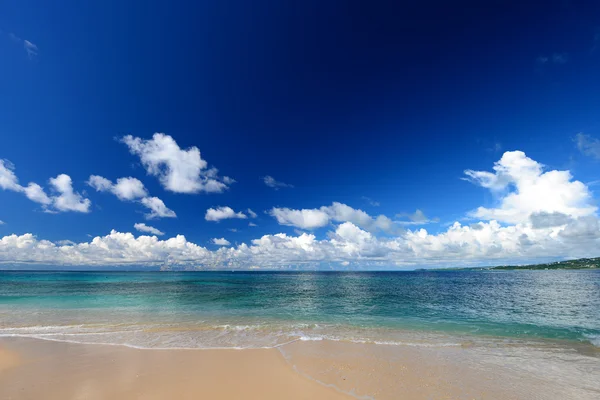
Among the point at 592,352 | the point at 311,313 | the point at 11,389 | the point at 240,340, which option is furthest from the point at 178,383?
the point at 592,352

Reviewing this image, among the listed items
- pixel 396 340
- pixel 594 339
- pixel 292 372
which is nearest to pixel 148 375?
pixel 292 372

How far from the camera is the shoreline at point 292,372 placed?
952 centimetres

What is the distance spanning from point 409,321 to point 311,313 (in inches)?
377

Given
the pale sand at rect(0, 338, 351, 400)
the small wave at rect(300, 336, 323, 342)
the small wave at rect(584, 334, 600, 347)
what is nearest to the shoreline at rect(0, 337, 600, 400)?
the pale sand at rect(0, 338, 351, 400)

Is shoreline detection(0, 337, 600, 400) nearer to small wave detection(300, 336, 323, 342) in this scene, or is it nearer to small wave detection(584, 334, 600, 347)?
small wave detection(300, 336, 323, 342)

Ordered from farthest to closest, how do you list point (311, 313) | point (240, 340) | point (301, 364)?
1. point (311, 313)
2. point (240, 340)
3. point (301, 364)

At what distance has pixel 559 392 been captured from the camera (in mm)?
9898

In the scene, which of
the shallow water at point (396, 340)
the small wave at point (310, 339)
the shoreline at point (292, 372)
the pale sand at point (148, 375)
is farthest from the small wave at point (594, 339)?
the pale sand at point (148, 375)

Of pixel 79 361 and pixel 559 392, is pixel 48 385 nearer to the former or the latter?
pixel 79 361

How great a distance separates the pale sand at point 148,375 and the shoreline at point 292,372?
0.04m

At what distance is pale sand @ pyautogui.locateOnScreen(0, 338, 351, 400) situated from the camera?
30.6 feet

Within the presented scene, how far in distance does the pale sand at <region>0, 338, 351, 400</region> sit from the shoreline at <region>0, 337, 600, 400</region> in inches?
1.4

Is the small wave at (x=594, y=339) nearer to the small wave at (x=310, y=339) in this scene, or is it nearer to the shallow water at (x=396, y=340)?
the shallow water at (x=396, y=340)

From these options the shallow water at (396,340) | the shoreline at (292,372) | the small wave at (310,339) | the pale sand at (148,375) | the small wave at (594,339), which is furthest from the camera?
the small wave at (594,339)
